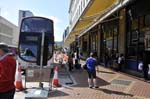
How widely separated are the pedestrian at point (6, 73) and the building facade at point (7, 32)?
107237 mm

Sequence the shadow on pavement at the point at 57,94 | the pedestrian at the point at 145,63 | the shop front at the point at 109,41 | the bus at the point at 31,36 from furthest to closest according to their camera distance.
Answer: the shop front at the point at 109,41
the bus at the point at 31,36
the pedestrian at the point at 145,63
the shadow on pavement at the point at 57,94

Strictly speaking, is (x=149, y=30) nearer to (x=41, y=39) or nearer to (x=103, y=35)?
(x=41, y=39)

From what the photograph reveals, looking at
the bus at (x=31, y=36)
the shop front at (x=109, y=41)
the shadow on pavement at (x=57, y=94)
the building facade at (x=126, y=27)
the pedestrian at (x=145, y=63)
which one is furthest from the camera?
the shop front at (x=109, y=41)

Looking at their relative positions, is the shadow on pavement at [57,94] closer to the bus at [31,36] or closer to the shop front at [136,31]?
the shop front at [136,31]

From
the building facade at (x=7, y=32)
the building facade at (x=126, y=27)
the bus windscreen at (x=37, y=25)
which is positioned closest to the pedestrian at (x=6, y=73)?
the building facade at (x=126, y=27)

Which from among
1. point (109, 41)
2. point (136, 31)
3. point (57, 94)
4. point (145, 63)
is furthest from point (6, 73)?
point (109, 41)

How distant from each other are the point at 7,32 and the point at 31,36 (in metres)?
109

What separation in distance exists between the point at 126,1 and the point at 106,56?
1318cm

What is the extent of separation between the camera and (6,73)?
579 centimetres

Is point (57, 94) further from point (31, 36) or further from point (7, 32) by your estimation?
point (7, 32)

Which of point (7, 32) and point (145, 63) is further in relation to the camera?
point (7, 32)

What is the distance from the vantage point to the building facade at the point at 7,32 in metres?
117

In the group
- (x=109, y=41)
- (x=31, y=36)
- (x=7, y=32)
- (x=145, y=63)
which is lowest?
(x=145, y=63)

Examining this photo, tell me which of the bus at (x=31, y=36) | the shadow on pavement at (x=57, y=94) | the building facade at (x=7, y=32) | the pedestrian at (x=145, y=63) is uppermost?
the building facade at (x=7, y=32)
